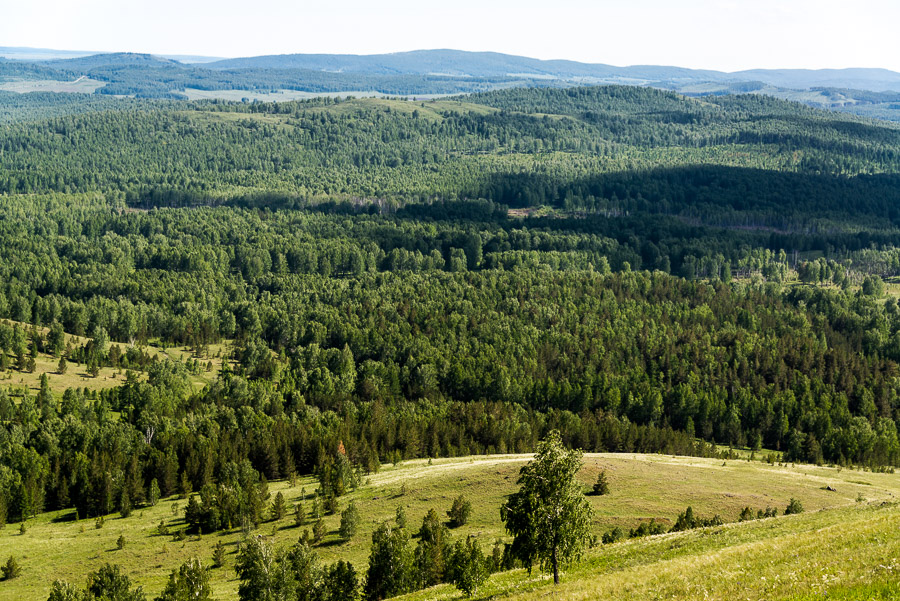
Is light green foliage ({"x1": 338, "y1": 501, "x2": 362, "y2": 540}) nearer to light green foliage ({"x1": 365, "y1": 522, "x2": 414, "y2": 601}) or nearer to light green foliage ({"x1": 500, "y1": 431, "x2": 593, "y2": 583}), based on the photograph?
light green foliage ({"x1": 365, "y1": 522, "x2": 414, "y2": 601})

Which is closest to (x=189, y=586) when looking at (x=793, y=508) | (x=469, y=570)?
(x=469, y=570)

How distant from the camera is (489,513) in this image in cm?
8694

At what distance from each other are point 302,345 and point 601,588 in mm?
156657

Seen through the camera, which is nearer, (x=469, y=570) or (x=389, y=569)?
(x=469, y=570)

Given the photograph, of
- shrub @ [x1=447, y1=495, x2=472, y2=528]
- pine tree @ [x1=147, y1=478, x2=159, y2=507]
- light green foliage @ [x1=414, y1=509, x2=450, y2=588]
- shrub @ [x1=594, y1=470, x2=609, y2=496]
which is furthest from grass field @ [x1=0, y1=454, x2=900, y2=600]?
light green foliage @ [x1=414, y1=509, x2=450, y2=588]

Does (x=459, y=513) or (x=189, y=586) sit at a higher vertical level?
(x=189, y=586)

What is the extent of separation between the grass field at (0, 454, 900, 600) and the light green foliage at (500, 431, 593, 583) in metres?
5.89

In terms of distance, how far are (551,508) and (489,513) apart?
125 feet

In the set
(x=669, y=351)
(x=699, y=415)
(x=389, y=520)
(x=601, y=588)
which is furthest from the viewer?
(x=669, y=351)

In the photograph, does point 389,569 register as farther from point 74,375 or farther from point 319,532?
point 74,375

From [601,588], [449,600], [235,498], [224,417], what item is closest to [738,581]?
[601,588]

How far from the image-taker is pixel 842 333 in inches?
7751

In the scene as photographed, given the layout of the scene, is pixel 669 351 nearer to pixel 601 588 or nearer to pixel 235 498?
pixel 235 498

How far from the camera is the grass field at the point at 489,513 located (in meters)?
63.5
